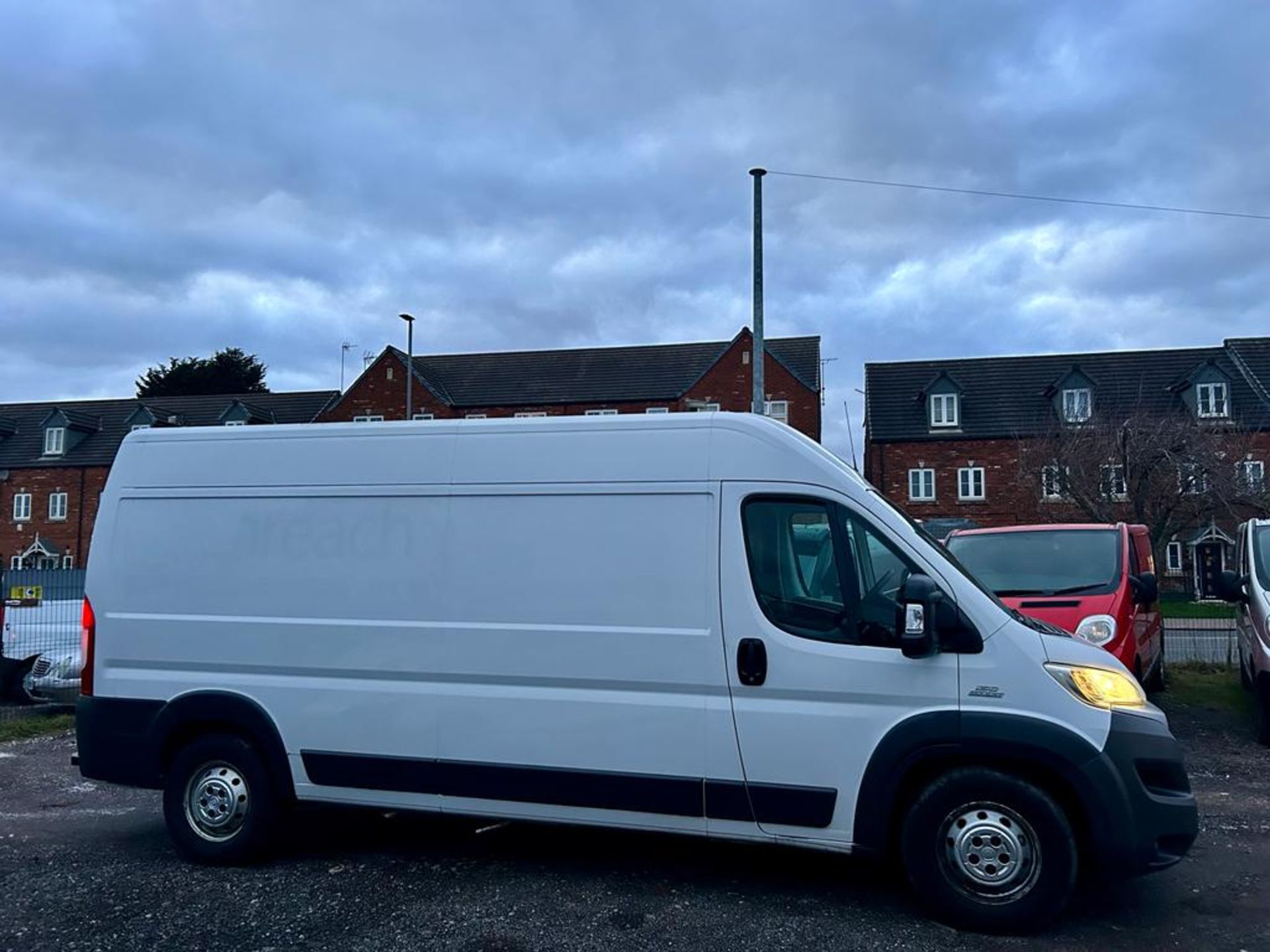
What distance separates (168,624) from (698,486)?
322 cm

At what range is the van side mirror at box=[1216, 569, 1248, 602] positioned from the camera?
9211 millimetres

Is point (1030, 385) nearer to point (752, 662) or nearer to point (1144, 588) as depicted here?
point (1144, 588)

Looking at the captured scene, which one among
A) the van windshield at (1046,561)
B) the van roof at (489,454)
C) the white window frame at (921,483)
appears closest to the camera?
the van roof at (489,454)

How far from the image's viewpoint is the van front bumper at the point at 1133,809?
4.45m

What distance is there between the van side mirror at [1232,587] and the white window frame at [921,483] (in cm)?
3248

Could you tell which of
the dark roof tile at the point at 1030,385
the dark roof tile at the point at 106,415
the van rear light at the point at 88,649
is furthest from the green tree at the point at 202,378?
the van rear light at the point at 88,649

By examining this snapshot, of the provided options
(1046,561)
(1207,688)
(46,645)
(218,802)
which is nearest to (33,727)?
(46,645)

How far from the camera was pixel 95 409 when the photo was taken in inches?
2100

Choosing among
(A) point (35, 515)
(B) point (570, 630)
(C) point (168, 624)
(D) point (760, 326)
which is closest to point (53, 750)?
(C) point (168, 624)

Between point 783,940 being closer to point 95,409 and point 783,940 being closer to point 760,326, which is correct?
point 760,326

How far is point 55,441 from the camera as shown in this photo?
5041cm

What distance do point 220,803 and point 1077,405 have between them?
36.6m

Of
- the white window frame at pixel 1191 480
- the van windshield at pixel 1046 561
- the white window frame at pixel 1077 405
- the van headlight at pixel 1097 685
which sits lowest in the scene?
the van headlight at pixel 1097 685

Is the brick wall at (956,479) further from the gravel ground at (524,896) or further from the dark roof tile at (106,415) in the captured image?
the gravel ground at (524,896)
